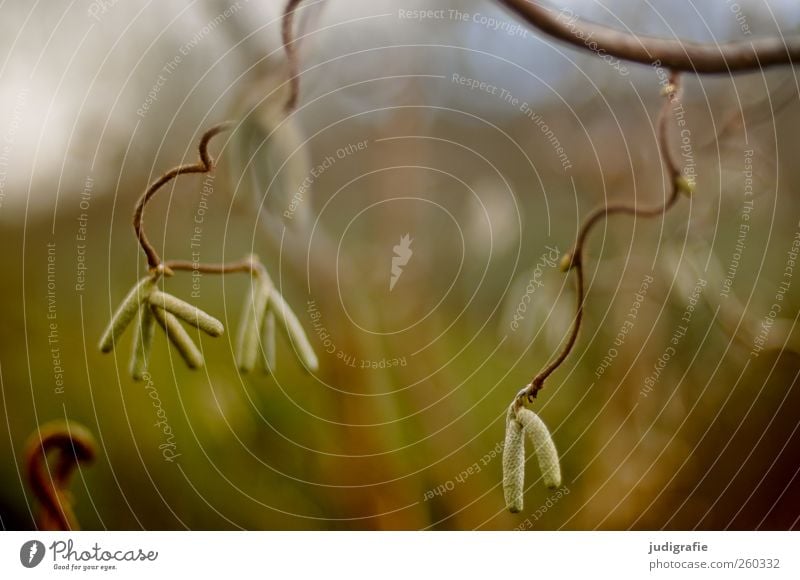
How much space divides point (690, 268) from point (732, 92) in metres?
0.15

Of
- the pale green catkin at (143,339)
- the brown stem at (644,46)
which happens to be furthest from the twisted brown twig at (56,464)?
the brown stem at (644,46)

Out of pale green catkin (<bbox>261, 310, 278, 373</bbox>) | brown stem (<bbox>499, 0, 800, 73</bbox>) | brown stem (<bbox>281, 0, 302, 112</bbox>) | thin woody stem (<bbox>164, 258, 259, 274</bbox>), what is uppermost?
brown stem (<bbox>281, 0, 302, 112</bbox>)

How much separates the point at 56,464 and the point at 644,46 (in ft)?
1.83

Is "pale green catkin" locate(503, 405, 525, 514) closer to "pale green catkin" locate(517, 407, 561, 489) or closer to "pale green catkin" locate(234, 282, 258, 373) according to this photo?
"pale green catkin" locate(517, 407, 561, 489)

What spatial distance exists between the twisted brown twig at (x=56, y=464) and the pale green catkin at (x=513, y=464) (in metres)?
0.33

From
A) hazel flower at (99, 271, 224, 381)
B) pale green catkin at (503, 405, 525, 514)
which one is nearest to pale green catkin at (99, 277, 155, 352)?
hazel flower at (99, 271, 224, 381)

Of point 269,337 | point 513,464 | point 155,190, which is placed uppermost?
point 155,190

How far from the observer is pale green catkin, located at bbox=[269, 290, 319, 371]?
49 cm

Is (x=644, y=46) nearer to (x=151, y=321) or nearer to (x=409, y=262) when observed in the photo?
(x=409, y=262)

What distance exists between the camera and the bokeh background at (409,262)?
55cm

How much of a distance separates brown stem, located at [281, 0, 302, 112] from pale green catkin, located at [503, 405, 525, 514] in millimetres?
294

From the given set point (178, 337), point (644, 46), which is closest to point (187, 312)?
point (178, 337)

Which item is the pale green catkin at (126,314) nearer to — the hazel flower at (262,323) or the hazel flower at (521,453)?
the hazel flower at (262,323)

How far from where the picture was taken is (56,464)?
0.55 meters
